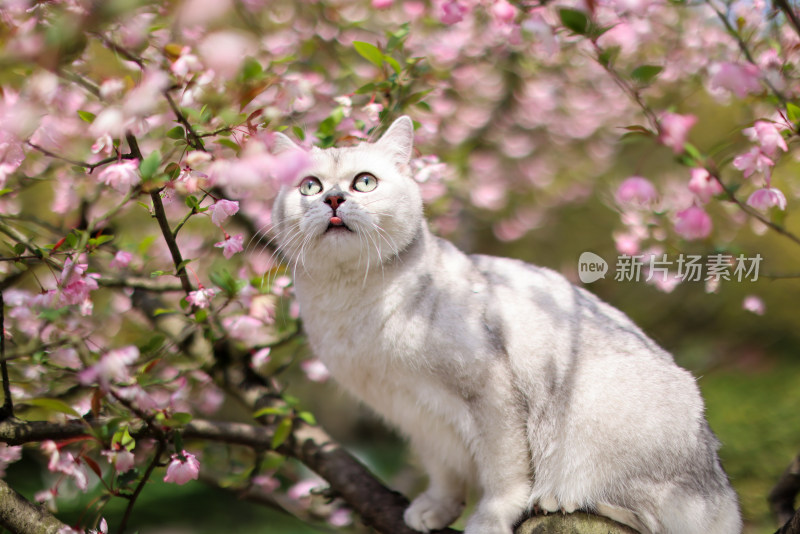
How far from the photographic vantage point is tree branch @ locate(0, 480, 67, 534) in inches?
74.5

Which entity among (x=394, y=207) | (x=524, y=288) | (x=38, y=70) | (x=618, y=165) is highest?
(x=38, y=70)

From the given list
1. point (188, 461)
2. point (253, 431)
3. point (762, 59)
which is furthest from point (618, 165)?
point (188, 461)

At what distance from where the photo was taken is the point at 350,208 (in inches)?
80.4

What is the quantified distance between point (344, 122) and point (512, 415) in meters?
1.71

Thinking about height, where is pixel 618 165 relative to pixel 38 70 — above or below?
below

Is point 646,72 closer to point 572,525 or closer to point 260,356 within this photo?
point 572,525

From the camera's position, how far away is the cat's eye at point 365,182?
7.17ft

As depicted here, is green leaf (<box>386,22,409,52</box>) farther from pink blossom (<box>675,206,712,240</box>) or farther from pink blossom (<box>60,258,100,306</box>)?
pink blossom (<box>60,258,100,306</box>)

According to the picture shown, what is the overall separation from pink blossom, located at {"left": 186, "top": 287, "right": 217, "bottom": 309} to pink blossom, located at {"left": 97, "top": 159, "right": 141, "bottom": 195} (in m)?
0.55

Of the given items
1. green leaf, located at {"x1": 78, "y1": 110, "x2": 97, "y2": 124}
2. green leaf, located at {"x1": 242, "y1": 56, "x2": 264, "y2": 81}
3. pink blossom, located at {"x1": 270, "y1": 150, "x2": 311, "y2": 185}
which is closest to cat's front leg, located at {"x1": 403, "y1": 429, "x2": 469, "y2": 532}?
pink blossom, located at {"x1": 270, "y1": 150, "x2": 311, "y2": 185}

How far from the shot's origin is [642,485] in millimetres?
2107

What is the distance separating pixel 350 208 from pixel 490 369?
747mm

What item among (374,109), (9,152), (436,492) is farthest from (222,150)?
(436,492)

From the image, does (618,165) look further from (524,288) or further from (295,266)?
(295,266)
